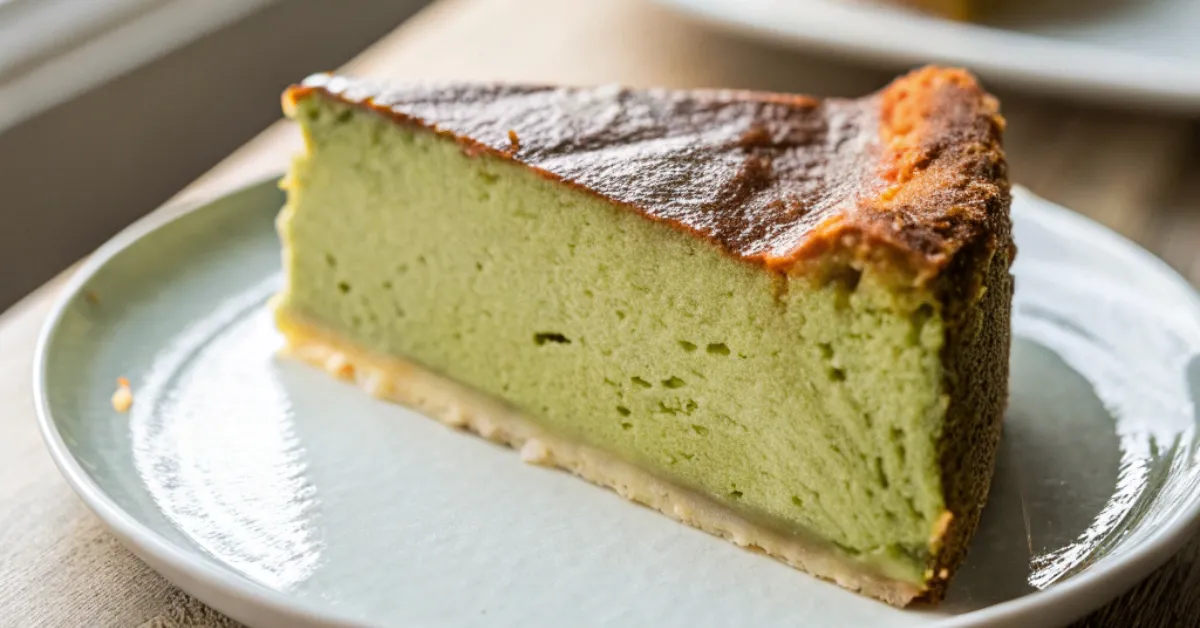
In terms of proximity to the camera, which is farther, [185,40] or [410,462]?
[185,40]

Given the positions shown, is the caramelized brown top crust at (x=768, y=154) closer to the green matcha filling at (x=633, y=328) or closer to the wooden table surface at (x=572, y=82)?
the green matcha filling at (x=633, y=328)

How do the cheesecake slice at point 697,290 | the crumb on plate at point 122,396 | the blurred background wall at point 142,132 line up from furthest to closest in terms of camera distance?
the blurred background wall at point 142,132, the crumb on plate at point 122,396, the cheesecake slice at point 697,290

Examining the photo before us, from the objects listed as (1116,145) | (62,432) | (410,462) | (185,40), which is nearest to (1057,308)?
(1116,145)

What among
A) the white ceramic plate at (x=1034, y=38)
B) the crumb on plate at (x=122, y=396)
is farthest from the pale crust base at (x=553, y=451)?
the white ceramic plate at (x=1034, y=38)

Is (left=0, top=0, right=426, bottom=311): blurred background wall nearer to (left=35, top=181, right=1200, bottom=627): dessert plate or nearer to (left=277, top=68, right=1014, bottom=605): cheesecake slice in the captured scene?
(left=35, top=181, right=1200, bottom=627): dessert plate

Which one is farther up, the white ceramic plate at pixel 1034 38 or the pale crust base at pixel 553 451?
the white ceramic plate at pixel 1034 38

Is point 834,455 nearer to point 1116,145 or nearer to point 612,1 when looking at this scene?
point 1116,145

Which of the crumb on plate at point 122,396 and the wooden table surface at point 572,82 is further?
the crumb on plate at point 122,396

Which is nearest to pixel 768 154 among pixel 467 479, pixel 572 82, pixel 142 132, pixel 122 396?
pixel 467 479
